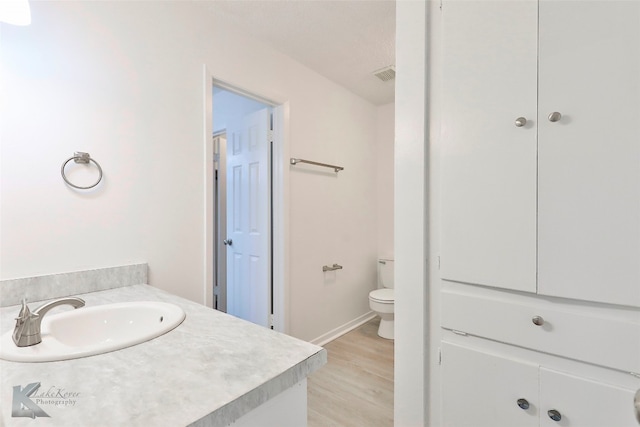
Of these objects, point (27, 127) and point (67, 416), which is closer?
point (67, 416)

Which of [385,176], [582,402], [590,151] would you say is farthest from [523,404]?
[385,176]

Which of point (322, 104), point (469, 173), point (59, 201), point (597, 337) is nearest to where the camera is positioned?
point (597, 337)

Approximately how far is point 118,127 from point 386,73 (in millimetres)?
2154

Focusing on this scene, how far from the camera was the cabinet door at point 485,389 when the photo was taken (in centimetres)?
103

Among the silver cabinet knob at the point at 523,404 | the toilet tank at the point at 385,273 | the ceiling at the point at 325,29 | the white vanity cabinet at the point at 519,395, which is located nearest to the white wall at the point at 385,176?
the toilet tank at the point at 385,273

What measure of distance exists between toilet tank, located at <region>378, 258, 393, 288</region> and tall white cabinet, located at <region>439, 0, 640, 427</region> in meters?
2.13

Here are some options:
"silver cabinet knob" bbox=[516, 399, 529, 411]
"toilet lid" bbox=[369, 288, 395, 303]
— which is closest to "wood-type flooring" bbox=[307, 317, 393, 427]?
"toilet lid" bbox=[369, 288, 395, 303]

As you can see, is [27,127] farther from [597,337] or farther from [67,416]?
[597,337]

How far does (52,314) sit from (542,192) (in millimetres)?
1687

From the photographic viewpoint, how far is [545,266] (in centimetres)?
99

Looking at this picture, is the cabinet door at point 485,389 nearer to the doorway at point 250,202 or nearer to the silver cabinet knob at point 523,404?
the silver cabinet knob at point 523,404

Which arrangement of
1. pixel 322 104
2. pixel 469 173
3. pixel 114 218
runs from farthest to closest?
pixel 322 104 → pixel 114 218 → pixel 469 173

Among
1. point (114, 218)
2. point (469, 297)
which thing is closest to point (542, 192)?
point (469, 297)

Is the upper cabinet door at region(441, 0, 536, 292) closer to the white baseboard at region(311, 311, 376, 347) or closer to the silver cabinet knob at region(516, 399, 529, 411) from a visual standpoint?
the silver cabinet knob at region(516, 399, 529, 411)
